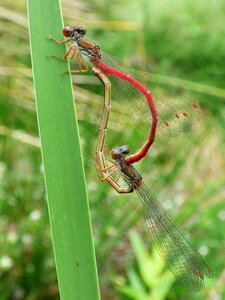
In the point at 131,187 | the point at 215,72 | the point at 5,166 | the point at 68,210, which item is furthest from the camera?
the point at 215,72

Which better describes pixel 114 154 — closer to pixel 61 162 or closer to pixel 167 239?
pixel 167 239

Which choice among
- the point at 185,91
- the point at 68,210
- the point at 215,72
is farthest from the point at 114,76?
the point at 215,72

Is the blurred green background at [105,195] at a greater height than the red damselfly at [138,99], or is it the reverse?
the red damselfly at [138,99]

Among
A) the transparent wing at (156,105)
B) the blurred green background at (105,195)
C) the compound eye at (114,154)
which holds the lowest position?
the blurred green background at (105,195)

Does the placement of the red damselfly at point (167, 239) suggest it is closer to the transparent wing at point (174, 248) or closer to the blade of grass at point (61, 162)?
the transparent wing at point (174, 248)

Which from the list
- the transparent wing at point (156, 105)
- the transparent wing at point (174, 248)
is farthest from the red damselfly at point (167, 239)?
the transparent wing at point (156, 105)

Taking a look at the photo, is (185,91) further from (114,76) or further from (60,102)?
(60,102)

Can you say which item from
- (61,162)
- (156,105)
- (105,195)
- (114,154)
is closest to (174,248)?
(114,154)
